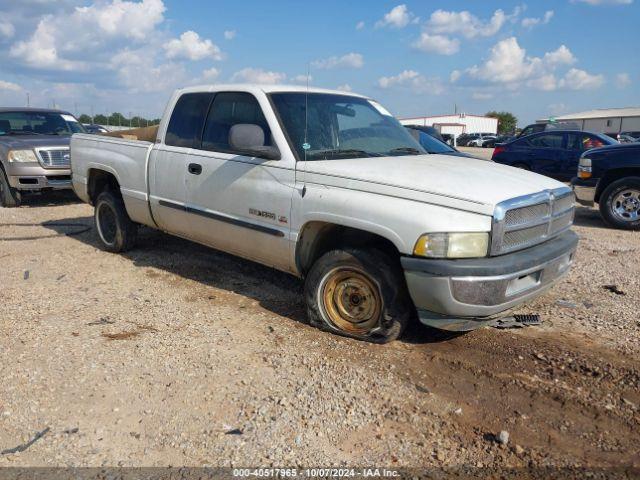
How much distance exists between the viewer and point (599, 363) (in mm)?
3783

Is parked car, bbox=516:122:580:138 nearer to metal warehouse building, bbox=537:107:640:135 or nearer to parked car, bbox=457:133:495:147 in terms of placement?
parked car, bbox=457:133:495:147

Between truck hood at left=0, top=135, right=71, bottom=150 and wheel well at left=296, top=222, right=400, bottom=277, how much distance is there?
7042 mm

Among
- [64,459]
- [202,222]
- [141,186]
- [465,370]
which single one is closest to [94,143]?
[141,186]

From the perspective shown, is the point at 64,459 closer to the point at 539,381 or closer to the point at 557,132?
the point at 539,381

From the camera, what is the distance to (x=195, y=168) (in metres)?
5.07

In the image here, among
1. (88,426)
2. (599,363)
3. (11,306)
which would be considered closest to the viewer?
(88,426)

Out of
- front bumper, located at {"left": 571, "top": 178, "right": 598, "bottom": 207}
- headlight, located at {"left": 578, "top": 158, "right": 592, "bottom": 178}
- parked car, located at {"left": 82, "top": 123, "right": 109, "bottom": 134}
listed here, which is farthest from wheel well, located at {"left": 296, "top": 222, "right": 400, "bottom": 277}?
parked car, located at {"left": 82, "top": 123, "right": 109, "bottom": 134}

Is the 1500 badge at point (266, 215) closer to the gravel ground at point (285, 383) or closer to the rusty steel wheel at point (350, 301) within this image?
the rusty steel wheel at point (350, 301)

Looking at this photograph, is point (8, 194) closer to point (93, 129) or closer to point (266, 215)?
point (266, 215)

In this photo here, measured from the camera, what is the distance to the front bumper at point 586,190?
881cm

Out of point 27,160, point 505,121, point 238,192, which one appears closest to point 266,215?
point 238,192

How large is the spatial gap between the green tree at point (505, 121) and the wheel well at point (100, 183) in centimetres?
9133

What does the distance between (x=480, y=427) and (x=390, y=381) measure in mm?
674

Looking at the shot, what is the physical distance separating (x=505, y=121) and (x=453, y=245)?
10166cm
